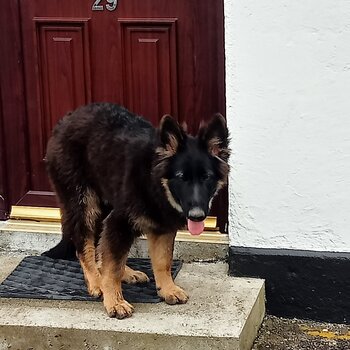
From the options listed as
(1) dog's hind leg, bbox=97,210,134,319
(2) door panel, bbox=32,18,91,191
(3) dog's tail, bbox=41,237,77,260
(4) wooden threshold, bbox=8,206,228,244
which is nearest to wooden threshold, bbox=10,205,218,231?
(4) wooden threshold, bbox=8,206,228,244

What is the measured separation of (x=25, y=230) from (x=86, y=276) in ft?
2.82

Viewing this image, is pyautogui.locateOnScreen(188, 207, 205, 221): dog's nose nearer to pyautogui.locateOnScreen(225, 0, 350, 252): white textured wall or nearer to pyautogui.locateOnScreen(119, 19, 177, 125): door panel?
pyautogui.locateOnScreen(225, 0, 350, 252): white textured wall

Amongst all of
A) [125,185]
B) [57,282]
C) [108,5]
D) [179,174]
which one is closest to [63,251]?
[57,282]

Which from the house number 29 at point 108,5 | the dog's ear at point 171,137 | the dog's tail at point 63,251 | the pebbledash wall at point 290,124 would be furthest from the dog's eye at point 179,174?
the house number 29 at point 108,5

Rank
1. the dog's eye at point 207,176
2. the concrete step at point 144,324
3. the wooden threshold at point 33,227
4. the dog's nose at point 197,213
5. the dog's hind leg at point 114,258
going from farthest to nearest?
the wooden threshold at point 33,227 → the dog's hind leg at point 114,258 → the concrete step at point 144,324 → the dog's eye at point 207,176 → the dog's nose at point 197,213

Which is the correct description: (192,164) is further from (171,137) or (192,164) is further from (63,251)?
(63,251)

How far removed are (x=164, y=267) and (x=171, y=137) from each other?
2.97ft

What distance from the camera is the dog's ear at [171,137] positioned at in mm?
4387

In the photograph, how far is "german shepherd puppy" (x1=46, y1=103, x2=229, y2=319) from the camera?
14.5 feet

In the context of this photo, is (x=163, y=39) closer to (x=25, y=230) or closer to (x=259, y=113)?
(x=259, y=113)

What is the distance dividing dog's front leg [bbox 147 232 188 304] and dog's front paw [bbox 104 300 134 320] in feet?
0.88

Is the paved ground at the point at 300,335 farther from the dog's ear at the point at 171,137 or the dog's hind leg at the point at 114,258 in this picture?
the dog's ear at the point at 171,137

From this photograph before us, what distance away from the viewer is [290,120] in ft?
16.3

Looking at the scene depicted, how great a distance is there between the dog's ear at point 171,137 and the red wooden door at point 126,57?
986 millimetres
